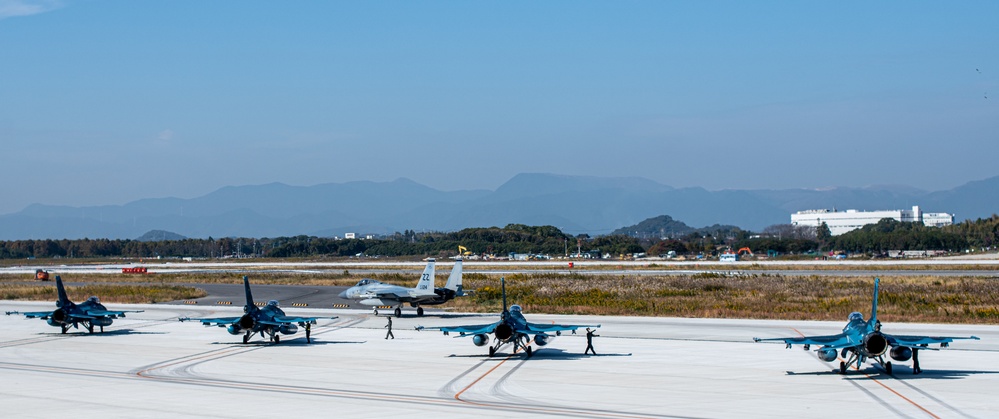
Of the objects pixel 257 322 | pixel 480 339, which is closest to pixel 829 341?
pixel 480 339

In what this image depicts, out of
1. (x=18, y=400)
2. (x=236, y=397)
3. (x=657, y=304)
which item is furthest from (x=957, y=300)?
(x=18, y=400)

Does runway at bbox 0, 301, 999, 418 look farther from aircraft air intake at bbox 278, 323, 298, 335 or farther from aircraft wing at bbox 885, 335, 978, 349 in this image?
aircraft wing at bbox 885, 335, 978, 349

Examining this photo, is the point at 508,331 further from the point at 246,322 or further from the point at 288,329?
the point at 246,322

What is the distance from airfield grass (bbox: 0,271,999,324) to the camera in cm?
4666

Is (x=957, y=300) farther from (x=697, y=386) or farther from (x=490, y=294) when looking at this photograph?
(x=697, y=386)

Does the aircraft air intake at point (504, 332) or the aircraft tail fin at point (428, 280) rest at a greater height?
the aircraft tail fin at point (428, 280)

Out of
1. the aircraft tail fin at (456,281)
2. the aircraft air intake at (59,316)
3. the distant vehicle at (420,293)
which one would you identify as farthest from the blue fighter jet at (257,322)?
the aircraft tail fin at (456,281)

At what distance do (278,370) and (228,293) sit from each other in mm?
Answer: 43369

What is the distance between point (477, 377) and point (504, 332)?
3.22 m

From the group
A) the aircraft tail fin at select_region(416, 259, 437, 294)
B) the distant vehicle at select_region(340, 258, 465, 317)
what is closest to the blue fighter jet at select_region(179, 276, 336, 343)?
the distant vehicle at select_region(340, 258, 465, 317)

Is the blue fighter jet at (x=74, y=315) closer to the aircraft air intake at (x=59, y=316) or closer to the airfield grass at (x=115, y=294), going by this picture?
the aircraft air intake at (x=59, y=316)

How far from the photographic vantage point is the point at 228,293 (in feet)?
231

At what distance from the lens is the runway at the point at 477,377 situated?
71.7 ft

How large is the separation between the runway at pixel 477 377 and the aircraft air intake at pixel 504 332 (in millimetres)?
920
